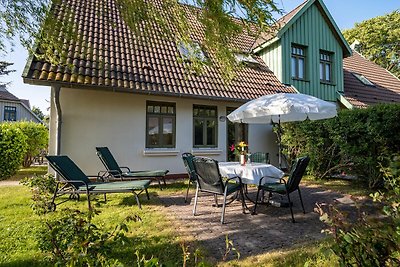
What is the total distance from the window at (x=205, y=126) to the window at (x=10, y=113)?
102 feet

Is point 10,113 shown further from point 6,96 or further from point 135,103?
point 135,103

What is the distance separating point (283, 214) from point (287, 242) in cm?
139

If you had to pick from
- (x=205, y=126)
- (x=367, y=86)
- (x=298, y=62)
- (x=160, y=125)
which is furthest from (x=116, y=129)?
(x=367, y=86)

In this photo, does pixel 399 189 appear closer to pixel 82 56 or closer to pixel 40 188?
pixel 40 188

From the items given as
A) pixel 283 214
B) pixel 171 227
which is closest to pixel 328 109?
pixel 283 214

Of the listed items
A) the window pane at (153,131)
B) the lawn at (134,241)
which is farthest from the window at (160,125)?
the lawn at (134,241)

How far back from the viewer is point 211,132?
9984 mm

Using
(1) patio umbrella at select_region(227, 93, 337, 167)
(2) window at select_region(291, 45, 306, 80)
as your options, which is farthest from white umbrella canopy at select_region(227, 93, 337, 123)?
(2) window at select_region(291, 45, 306, 80)

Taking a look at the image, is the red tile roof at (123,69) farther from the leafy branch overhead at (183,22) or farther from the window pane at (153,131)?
the leafy branch overhead at (183,22)

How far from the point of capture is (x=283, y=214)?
4.87m

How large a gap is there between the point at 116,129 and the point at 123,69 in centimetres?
202

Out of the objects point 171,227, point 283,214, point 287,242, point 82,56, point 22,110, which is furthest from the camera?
point 22,110

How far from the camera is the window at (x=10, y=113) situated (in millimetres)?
30406

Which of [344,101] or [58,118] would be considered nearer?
[58,118]
